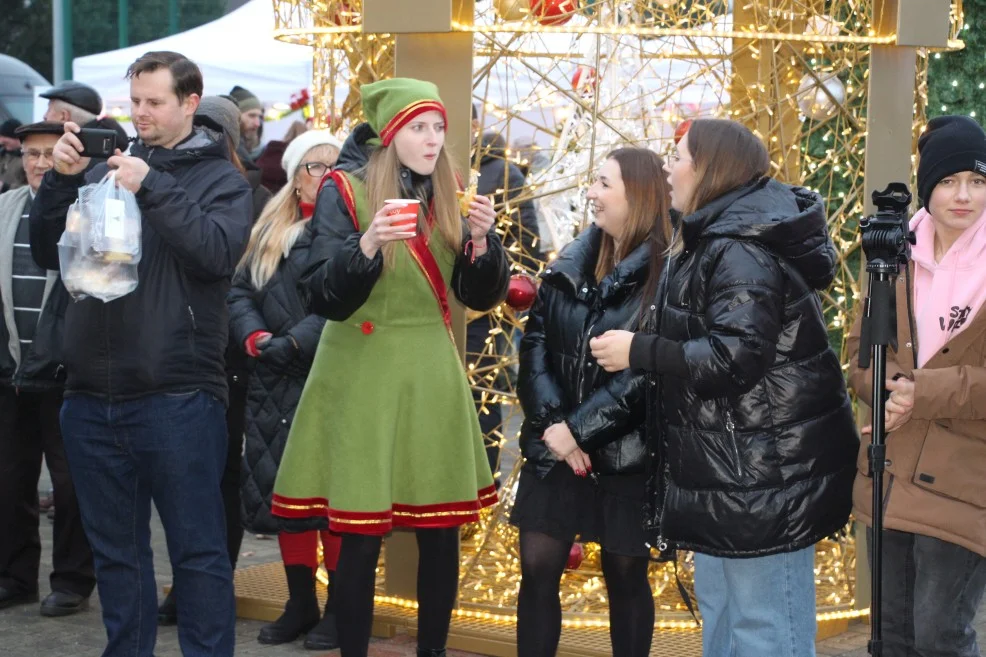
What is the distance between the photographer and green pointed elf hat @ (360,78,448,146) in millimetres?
4508

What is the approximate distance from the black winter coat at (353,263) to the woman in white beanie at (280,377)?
0.84 meters

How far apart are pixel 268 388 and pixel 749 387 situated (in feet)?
7.81

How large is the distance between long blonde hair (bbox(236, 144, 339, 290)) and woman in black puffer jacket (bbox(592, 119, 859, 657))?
6.44ft

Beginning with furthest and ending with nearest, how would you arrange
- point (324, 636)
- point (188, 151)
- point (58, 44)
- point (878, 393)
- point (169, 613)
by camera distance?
point (58, 44)
point (169, 613)
point (324, 636)
point (188, 151)
point (878, 393)

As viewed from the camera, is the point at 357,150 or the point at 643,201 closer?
the point at 643,201

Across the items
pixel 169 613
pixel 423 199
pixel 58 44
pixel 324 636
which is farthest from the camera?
pixel 58 44

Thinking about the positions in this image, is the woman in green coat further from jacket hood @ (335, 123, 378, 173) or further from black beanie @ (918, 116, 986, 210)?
black beanie @ (918, 116, 986, 210)

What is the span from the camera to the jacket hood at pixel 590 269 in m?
4.42

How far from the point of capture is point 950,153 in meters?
4.03

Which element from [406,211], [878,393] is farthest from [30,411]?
[878,393]

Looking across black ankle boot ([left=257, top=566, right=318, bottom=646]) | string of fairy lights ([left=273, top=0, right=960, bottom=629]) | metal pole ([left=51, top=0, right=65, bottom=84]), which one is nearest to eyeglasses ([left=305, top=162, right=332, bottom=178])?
string of fairy lights ([left=273, top=0, right=960, bottom=629])

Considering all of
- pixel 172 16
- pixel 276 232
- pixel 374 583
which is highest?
pixel 172 16

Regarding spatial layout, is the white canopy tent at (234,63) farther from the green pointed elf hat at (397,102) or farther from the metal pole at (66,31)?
the green pointed elf hat at (397,102)

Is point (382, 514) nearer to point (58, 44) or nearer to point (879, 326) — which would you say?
point (879, 326)
